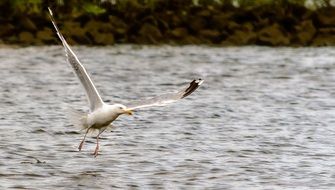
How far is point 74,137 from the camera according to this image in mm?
16438

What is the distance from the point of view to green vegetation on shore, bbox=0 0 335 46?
3177 centimetres

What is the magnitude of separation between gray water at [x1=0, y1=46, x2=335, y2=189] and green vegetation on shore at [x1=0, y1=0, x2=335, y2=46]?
1388 millimetres

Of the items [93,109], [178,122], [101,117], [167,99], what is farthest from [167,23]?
[167,99]

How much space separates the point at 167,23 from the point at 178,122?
14308 millimetres

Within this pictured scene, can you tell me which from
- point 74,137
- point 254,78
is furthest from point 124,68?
point 74,137

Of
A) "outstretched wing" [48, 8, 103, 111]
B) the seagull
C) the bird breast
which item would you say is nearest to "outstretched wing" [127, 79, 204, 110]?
the seagull

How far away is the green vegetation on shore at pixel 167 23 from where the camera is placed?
3177cm

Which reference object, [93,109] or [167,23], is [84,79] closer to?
[93,109]

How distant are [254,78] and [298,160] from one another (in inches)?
433

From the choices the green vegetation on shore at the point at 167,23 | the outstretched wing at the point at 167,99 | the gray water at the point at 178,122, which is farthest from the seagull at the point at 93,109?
the green vegetation on shore at the point at 167,23

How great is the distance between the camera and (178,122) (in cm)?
1839

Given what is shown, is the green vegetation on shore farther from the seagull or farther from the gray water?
the seagull

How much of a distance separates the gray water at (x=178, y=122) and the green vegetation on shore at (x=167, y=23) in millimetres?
1388

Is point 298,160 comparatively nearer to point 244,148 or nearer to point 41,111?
point 244,148
